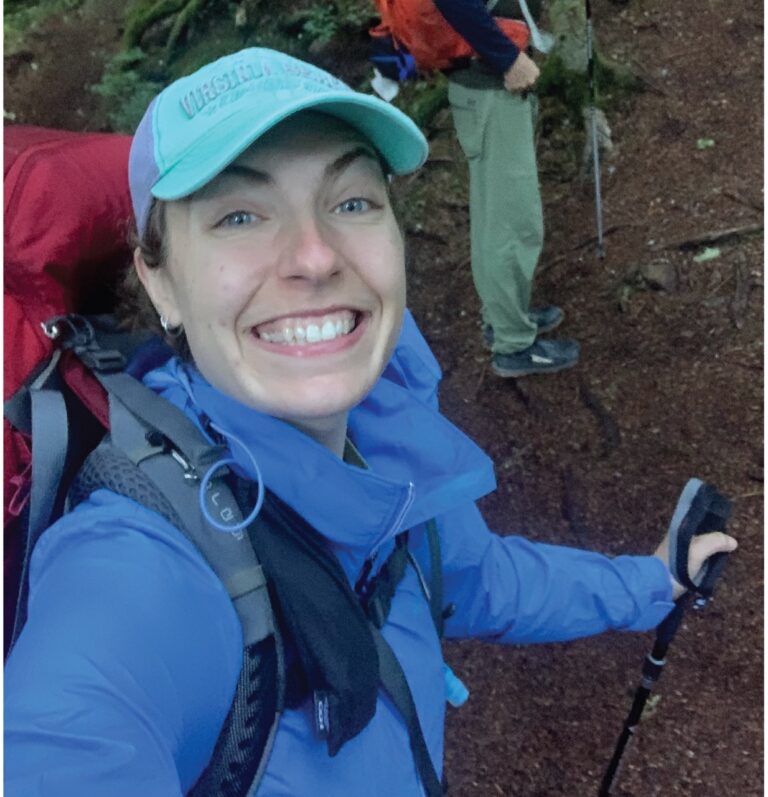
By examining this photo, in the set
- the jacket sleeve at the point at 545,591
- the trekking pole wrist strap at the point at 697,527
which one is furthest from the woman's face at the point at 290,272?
the trekking pole wrist strap at the point at 697,527

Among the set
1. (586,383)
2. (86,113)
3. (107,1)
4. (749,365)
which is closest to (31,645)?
(586,383)

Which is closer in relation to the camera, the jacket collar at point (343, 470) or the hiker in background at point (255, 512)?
the hiker in background at point (255, 512)

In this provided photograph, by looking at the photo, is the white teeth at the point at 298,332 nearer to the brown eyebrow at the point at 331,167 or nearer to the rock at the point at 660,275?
the brown eyebrow at the point at 331,167

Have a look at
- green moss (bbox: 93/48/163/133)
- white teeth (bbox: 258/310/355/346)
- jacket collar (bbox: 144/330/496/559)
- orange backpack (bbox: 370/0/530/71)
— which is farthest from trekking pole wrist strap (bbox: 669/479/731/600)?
green moss (bbox: 93/48/163/133)

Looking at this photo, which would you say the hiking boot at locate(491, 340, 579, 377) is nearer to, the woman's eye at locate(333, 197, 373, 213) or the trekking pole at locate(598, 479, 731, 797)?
the trekking pole at locate(598, 479, 731, 797)

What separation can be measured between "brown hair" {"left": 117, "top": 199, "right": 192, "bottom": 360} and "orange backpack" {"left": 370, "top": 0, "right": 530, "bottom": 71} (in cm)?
241

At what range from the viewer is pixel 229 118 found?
1.43 meters

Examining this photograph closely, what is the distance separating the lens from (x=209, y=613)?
131cm

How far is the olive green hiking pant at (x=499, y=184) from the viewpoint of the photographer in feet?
12.4

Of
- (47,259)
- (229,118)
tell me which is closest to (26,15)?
(47,259)

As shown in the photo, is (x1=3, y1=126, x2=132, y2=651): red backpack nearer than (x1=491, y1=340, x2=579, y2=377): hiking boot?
Yes

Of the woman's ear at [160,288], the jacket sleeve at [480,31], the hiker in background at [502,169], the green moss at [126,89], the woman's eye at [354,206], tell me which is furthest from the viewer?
the green moss at [126,89]

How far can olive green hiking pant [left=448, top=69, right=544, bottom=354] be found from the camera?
3.78 meters

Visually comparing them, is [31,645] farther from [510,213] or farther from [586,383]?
[586,383]
